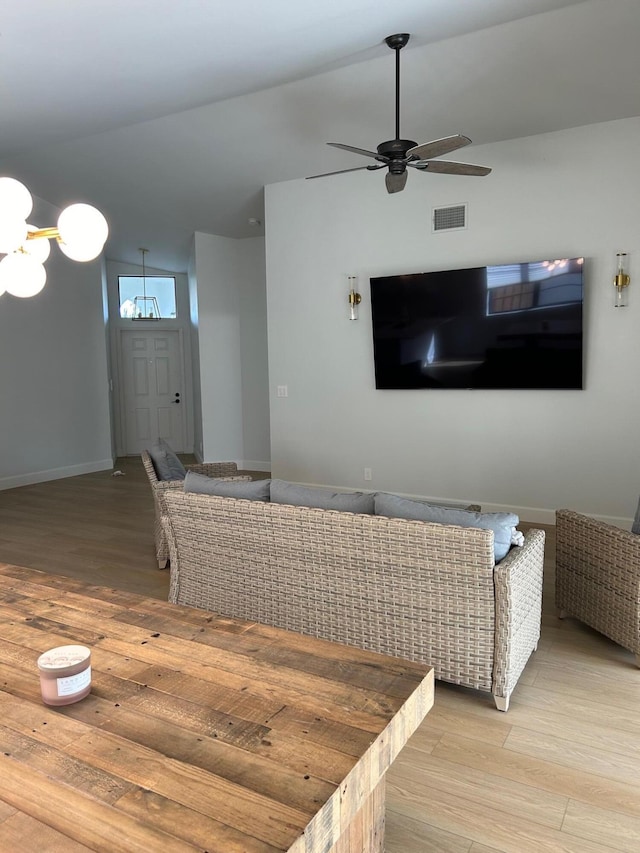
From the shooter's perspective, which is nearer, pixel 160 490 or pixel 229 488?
pixel 229 488

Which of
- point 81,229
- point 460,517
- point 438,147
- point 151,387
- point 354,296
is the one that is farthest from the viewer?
point 151,387

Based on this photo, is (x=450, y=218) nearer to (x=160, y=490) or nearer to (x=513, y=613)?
(x=160, y=490)

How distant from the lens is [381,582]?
2.52m

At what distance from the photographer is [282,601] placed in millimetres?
2789

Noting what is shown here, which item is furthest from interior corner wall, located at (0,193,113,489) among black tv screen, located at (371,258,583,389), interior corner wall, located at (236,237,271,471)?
black tv screen, located at (371,258,583,389)

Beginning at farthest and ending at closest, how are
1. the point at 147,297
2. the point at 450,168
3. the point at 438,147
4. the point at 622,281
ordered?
the point at 147,297, the point at 622,281, the point at 450,168, the point at 438,147

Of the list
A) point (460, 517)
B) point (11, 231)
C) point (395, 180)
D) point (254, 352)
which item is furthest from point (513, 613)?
point (254, 352)

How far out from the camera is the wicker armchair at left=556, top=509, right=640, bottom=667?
8.95 ft

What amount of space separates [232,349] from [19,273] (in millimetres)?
5909

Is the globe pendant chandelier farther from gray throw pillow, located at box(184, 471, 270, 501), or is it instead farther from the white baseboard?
the white baseboard

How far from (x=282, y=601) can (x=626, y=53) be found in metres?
4.02

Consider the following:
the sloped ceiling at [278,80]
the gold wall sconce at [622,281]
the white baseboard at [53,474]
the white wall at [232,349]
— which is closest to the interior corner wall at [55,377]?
the white baseboard at [53,474]

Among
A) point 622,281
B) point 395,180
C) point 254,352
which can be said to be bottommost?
point 254,352

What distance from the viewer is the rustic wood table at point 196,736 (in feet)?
3.11
